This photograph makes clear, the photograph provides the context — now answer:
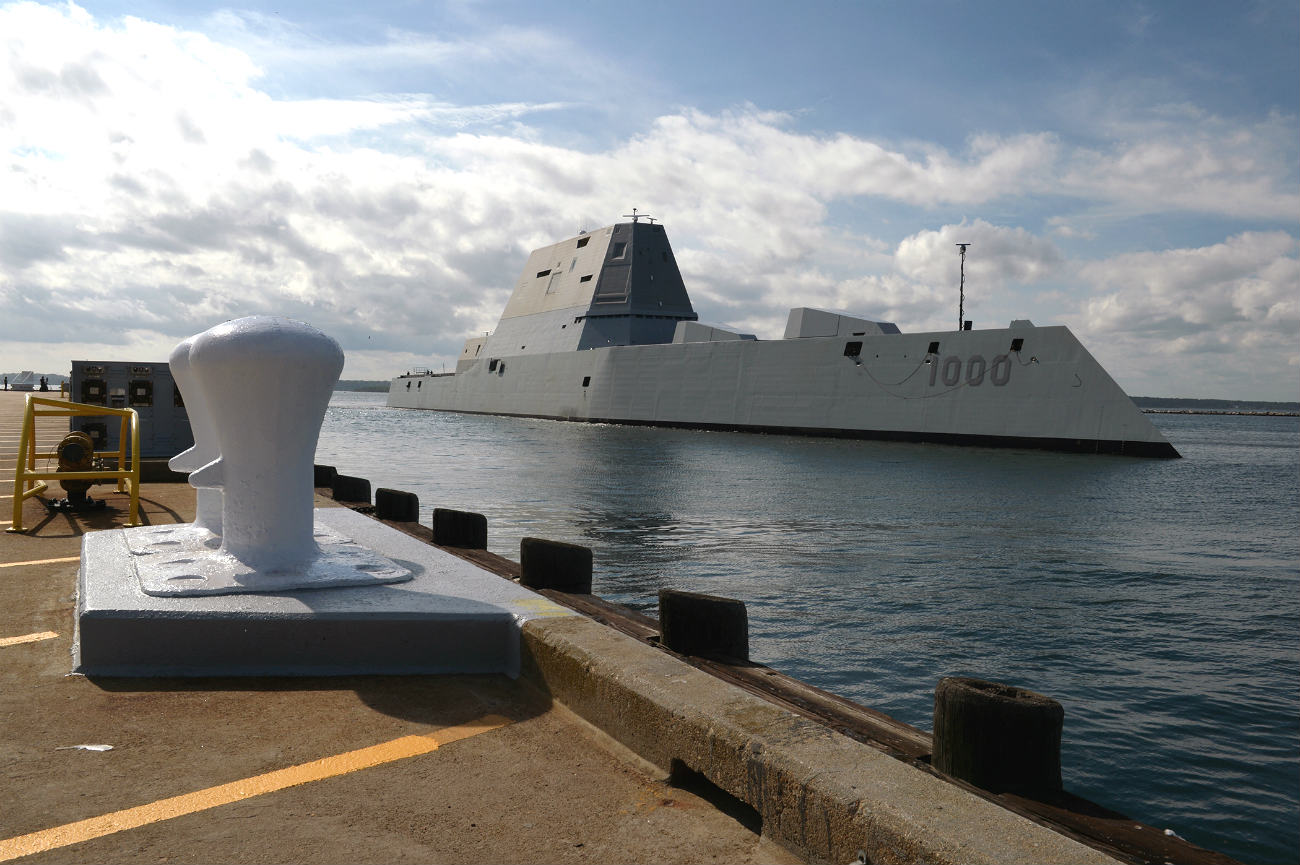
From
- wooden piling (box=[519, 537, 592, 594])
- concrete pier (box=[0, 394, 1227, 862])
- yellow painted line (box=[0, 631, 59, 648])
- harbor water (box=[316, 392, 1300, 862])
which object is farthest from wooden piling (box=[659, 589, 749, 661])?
yellow painted line (box=[0, 631, 59, 648])

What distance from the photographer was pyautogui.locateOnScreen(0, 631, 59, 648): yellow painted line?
370 cm

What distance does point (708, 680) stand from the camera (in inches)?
114

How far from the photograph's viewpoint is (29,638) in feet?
12.4

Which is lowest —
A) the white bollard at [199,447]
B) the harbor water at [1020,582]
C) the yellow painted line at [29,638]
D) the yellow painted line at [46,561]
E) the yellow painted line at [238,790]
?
the harbor water at [1020,582]

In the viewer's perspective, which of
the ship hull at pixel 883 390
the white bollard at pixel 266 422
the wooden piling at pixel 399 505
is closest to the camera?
the white bollard at pixel 266 422

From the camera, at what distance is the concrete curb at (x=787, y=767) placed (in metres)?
1.89

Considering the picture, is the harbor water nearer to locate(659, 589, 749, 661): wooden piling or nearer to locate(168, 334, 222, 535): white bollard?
locate(659, 589, 749, 661): wooden piling

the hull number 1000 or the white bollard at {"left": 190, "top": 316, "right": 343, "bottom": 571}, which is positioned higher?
the hull number 1000

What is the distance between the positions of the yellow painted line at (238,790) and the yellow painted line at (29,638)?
1.98 meters

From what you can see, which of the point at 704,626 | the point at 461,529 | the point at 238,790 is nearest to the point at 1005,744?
the point at 704,626

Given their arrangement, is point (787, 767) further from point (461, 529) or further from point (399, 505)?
point (399, 505)

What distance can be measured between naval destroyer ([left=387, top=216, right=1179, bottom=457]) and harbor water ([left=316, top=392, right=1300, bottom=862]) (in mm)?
4470

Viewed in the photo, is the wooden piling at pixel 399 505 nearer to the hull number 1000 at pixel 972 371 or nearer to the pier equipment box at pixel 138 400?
the pier equipment box at pixel 138 400

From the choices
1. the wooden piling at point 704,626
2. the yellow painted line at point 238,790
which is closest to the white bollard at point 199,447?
the yellow painted line at point 238,790
